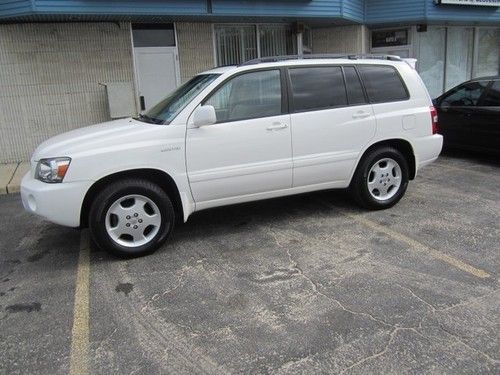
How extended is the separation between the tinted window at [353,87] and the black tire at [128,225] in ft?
7.97

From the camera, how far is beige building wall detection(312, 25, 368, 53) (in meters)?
12.8

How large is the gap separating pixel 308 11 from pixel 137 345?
9.20 metres

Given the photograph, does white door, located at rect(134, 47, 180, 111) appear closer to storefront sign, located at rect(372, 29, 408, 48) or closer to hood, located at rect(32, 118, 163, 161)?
hood, located at rect(32, 118, 163, 161)

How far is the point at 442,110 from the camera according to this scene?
30.5 feet

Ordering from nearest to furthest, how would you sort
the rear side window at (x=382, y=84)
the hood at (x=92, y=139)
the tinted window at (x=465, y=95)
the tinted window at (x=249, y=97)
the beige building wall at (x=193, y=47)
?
the hood at (x=92, y=139)
the tinted window at (x=249, y=97)
the rear side window at (x=382, y=84)
the tinted window at (x=465, y=95)
the beige building wall at (x=193, y=47)

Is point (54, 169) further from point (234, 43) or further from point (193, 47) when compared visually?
point (234, 43)

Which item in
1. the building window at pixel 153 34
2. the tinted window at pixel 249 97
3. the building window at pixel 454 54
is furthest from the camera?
the building window at pixel 454 54

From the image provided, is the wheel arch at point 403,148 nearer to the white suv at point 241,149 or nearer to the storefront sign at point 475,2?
the white suv at point 241,149

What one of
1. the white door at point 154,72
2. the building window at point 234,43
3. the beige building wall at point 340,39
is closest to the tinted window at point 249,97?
the white door at point 154,72

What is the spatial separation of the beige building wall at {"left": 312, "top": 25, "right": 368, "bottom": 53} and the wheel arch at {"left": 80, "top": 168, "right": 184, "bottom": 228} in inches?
370

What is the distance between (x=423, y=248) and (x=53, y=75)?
822 cm

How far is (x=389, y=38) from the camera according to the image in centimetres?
1362

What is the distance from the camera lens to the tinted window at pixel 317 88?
210 inches

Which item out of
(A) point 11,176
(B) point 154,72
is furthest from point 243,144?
(B) point 154,72
